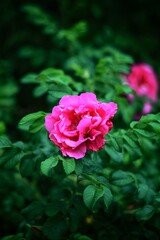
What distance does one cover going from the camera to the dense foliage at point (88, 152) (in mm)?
1540

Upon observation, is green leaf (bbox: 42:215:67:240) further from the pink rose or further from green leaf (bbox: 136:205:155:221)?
the pink rose

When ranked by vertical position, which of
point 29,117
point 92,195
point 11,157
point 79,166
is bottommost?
point 92,195

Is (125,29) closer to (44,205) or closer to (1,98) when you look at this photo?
(1,98)

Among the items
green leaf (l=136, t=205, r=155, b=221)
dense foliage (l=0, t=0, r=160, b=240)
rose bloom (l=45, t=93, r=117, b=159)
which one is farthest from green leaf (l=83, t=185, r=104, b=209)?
green leaf (l=136, t=205, r=155, b=221)

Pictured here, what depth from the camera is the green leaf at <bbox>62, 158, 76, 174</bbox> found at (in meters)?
1.35

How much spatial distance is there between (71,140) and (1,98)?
57.8 inches

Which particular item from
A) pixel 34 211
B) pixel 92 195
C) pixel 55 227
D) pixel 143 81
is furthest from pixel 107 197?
pixel 143 81

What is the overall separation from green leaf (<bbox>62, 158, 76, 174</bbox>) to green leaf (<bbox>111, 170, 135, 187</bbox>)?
0.28 meters

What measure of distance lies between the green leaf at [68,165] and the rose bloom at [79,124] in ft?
0.06

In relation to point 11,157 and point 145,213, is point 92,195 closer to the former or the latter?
point 145,213

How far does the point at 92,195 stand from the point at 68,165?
0.42 feet

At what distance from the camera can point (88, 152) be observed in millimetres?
1488

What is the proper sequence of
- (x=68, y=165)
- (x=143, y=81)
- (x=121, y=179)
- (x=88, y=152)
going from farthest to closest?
(x=143, y=81) < (x=121, y=179) < (x=88, y=152) < (x=68, y=165)

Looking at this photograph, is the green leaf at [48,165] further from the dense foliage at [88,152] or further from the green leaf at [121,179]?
the green leaf at [121,179]
